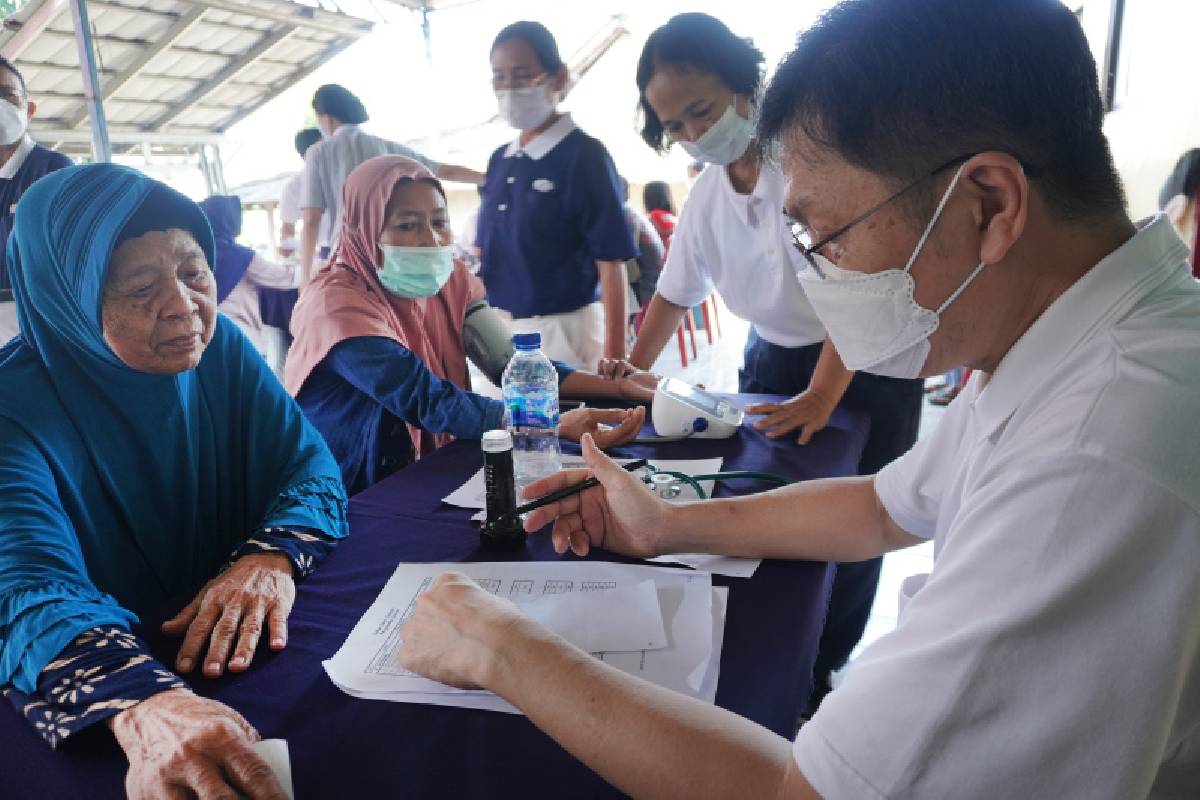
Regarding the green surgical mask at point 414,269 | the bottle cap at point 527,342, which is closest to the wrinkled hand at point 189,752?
the bottle cap at point 527,342

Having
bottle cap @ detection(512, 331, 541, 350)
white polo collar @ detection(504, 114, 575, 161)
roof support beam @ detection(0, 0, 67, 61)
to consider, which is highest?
roof support beam @ detection(0, 0, 67, 61)

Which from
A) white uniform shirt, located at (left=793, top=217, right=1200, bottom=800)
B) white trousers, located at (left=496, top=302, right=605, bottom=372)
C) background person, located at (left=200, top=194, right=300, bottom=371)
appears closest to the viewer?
white uniform shirt, located at (left=793, top=217, right=1200, bottom=800)

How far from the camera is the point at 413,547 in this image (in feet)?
3.53

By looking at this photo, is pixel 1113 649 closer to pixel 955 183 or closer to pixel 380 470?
pixel 955 183

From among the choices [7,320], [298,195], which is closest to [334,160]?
[298,195]

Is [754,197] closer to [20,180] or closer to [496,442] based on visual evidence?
[496,442]

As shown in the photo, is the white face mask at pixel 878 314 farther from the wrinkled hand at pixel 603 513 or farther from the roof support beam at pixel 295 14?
the roof support beam at pixel 295 14

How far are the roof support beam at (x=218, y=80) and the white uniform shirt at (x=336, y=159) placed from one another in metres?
3.10

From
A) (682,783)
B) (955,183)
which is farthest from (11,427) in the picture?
(955,183)

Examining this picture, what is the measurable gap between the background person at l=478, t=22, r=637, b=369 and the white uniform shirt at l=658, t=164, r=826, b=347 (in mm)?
489

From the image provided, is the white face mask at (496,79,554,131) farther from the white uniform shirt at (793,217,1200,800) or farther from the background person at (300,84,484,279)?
the white uniform shirt at (793,217,1200,800)

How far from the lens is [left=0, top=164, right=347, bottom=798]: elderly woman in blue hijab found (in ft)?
2.29

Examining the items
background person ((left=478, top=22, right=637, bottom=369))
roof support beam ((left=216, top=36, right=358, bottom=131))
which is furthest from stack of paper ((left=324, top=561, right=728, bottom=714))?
roof support beam ((left=216, top=36, right=358, bottom=131))

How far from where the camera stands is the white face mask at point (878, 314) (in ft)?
2.31
